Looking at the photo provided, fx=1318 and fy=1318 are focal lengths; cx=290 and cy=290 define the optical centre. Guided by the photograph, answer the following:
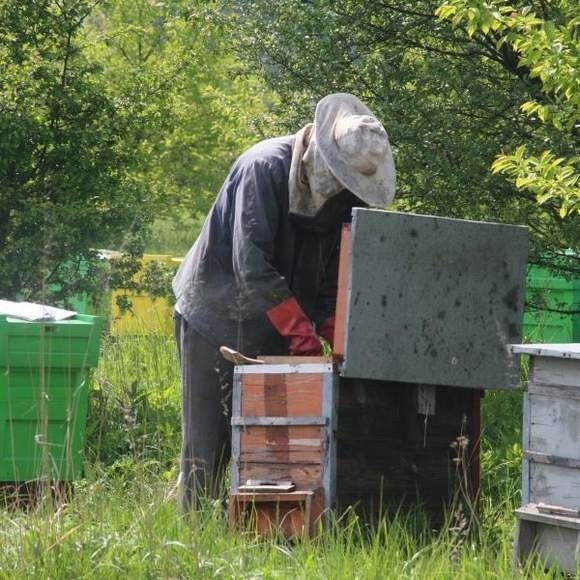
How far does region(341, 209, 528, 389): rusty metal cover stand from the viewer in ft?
15.3

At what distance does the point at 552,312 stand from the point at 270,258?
469cm

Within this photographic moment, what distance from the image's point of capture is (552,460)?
14.4 feet

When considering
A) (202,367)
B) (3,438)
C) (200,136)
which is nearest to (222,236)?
(202,367)

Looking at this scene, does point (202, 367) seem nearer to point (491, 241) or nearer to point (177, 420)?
point (491, 241)

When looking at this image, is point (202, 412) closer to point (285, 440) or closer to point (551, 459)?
point (285, 440)

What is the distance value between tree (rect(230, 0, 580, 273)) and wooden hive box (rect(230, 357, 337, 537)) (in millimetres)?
2882

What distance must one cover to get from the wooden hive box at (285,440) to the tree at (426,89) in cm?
288

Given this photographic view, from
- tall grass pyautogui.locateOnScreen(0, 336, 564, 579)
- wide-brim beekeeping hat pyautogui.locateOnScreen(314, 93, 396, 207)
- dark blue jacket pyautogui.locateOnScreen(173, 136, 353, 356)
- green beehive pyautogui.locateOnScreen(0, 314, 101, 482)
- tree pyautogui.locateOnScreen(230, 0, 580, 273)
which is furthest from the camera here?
tree pyautogui.locateOnScreen(230, 0, 580, 273)

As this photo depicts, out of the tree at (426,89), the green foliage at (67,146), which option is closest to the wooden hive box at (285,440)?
the tree at (426,89)

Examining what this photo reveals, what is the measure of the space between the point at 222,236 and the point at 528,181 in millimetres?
1283

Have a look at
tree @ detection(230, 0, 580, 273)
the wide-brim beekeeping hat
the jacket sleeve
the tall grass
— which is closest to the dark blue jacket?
the jacket sleeve

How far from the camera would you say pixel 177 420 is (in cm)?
748

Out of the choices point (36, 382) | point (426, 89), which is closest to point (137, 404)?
point (36, 382)

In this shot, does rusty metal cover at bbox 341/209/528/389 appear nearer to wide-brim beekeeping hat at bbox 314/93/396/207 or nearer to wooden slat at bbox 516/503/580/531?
wide-brim beekeeping hat at bbox 314/93/396/207
